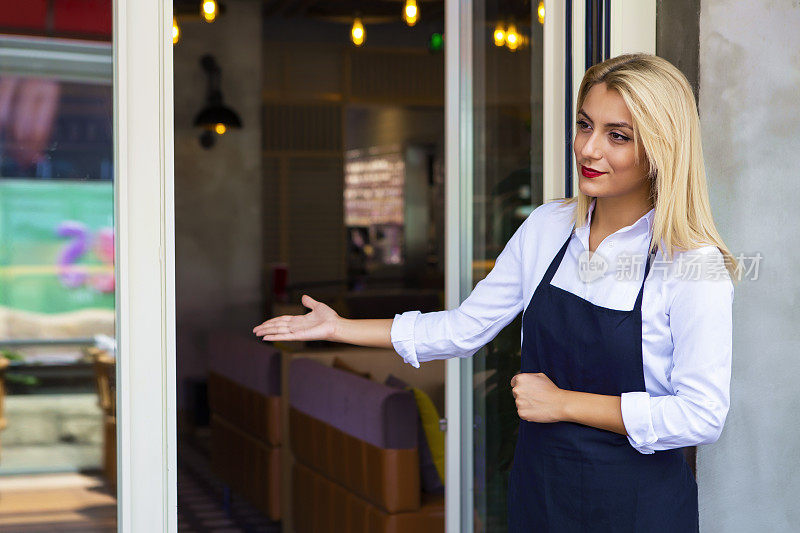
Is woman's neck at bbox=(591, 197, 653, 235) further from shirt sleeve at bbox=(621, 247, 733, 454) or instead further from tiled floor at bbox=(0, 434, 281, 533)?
tiled floor at bbox=(0, 434, 281, 533)

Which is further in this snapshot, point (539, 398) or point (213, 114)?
point (213, 114)

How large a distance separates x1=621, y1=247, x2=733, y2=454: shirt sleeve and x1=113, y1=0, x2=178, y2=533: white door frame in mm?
897

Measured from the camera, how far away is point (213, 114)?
289 inches

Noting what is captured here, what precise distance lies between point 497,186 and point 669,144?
0.94 m

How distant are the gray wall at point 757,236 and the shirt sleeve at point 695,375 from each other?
74 centimetres

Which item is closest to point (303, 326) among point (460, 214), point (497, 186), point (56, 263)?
point (56, 263)

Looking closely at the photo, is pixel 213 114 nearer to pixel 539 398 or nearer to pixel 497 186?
pixel 497 186

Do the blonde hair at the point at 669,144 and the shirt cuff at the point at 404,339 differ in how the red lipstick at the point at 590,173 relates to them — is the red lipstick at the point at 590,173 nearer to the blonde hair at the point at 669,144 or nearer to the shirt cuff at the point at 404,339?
the blonde hair at the point at 669,144

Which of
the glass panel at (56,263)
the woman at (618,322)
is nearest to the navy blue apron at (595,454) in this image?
the woman at (618,322)

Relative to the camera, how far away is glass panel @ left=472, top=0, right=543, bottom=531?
2328 mm

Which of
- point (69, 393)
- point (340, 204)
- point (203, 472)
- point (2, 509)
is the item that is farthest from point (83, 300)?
point (340, 204)

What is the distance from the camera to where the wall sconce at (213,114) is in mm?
7348

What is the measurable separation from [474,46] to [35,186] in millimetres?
1180

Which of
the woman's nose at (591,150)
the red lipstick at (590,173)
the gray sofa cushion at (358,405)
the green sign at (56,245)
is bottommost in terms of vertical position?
the gray sofa cushion at (358,405)
